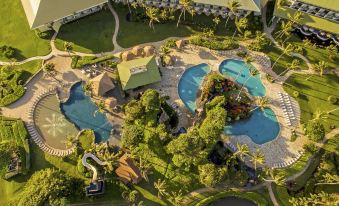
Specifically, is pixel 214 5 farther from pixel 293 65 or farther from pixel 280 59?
pixel 293 65

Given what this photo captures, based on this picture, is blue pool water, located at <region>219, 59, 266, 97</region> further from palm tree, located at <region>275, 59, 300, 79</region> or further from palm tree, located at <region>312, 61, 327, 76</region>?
palm tree, located at <region>312, 61, 327, 76</region>

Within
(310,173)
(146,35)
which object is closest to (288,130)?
(310,173)

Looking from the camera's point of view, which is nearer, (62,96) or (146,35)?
(62,96)

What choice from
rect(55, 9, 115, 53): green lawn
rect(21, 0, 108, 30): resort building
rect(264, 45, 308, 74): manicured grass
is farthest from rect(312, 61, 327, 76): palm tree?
rect(21, 0, 108, 30): resort building

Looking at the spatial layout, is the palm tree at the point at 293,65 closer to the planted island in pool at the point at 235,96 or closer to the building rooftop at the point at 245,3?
the planted island in pool at the point at 235,96

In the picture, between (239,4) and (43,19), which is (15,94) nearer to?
(43,19)

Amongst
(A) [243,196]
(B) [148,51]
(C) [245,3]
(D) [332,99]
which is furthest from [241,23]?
(A) [243,196]
